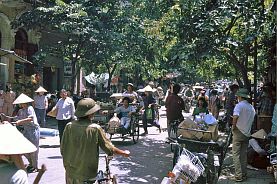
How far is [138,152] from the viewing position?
11.5 metres

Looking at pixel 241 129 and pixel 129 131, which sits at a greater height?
pixel 241 129

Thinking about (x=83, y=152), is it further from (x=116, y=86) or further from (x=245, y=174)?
(x=116, y=86)

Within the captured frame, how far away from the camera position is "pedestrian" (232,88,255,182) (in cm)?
816

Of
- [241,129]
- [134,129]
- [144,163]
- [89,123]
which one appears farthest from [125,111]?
[89,123]

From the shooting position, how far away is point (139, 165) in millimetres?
9781

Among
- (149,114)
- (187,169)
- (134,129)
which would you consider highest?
(149,114)

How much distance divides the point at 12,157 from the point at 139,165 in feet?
21.4

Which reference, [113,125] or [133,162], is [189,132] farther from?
[113,125]

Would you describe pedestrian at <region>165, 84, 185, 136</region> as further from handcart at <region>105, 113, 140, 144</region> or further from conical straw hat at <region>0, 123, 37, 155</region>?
conical straw hat at <region>0, 123, 37, 155</region>

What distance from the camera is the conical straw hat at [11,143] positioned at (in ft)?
11.2

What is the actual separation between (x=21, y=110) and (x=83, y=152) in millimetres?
3936

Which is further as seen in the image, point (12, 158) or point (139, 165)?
point (139, 165)

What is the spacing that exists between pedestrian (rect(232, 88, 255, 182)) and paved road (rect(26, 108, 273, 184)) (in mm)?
306

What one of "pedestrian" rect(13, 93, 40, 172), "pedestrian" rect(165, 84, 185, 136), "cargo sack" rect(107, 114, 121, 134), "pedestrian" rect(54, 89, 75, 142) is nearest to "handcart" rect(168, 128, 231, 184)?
"pedestrian" rect(13, 93, 40, 172)
